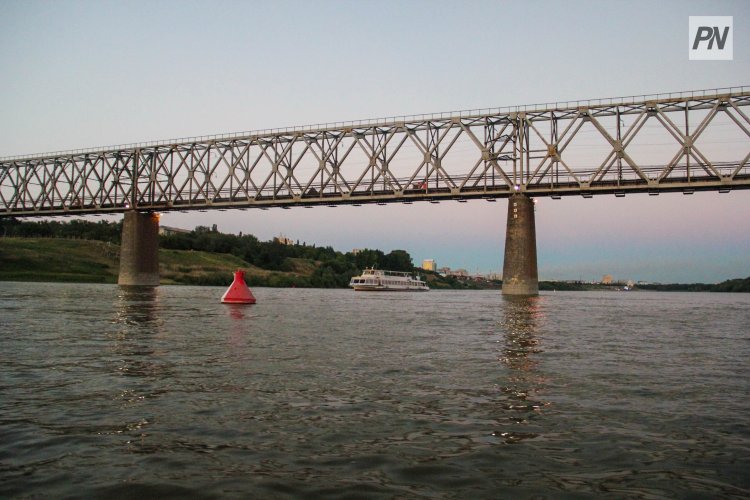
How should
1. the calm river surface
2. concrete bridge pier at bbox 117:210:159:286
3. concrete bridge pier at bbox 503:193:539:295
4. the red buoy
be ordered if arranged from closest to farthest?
the calm river surface
the red buoy
concrete bridge pier at bbox 503:193:539:295
concrete bridge pier at bbox 117:210:159:286

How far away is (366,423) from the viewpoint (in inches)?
259

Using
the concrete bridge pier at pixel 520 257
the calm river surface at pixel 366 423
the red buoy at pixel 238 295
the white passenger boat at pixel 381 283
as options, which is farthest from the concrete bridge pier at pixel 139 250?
the calm river surface at pixel 366 423

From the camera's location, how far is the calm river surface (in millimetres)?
4691

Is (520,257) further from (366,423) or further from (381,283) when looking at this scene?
(366,423)

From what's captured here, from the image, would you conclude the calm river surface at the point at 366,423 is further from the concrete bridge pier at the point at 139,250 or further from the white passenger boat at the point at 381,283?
the white passenger boat at the point at 381,283

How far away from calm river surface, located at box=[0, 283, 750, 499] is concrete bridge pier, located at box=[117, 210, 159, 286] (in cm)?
7873

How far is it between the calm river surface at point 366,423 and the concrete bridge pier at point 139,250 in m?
78.7

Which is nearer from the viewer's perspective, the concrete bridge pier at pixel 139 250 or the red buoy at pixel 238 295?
the red buoy at pixel 238 295

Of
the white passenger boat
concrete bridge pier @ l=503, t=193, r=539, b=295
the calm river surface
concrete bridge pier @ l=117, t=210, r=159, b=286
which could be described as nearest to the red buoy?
the calm river surface

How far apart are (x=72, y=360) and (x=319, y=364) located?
15.7 ft

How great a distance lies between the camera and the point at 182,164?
9644 centimetres

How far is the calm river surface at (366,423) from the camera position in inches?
185

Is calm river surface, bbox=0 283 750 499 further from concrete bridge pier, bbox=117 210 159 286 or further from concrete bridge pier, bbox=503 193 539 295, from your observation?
concrete bridge pier, bbox=117 210 159 286

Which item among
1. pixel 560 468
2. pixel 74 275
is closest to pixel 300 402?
pixel 560 468
